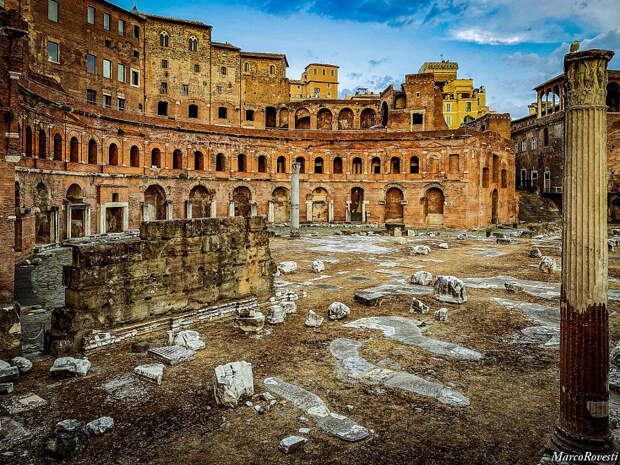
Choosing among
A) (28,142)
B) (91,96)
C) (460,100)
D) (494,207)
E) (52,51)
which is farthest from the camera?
(460,100)

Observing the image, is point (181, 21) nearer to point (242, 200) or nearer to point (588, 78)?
point (242, 200)

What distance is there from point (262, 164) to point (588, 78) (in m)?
35.5

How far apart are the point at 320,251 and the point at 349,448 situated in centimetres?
1699

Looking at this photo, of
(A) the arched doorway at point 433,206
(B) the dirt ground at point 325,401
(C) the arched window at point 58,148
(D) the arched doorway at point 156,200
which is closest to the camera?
(B) the dirt ground at point 325,401

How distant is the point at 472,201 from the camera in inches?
1443

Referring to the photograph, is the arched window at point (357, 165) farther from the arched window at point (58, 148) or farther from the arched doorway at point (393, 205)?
the arched window at point (58, 148)

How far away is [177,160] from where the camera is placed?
113ft

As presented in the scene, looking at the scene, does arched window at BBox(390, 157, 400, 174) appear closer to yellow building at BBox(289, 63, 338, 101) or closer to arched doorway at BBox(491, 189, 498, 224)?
arched doorway at BBox(491, 189, 498, 224)

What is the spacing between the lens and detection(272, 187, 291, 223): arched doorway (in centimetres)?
3906

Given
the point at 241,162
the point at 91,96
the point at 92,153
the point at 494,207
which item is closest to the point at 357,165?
the point at 241,162

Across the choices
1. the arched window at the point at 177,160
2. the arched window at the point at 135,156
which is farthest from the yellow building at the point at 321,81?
the arched window at the point at 135,156

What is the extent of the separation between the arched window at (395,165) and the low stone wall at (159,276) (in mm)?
29719

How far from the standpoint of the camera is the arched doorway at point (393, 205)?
3919cm

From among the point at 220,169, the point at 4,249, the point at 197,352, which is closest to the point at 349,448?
the point at 197,352
